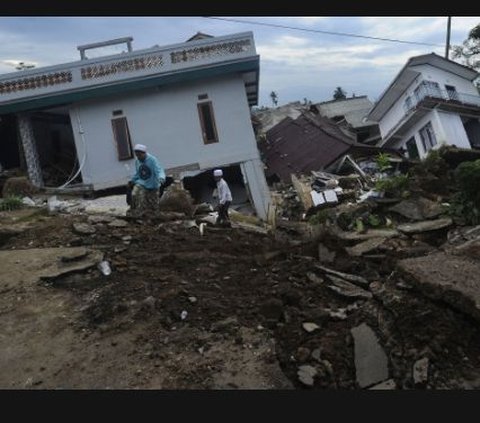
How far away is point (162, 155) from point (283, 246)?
9515mm

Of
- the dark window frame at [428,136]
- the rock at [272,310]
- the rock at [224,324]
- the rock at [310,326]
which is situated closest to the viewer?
the rock at [310,326]

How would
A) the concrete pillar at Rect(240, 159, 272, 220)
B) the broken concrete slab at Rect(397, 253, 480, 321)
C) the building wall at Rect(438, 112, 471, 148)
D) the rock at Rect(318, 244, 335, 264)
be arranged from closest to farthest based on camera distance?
the broken concrete slab at Rect(397, 253, 480, 321)
the rock at Rect(318, 244, 335, 264)
the concrete pillar at Rect(240, 159, 272, 220)
the building wall at Rect(438, 112, 471, 148)

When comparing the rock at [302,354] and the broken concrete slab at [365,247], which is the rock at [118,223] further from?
the rock at [302,354]

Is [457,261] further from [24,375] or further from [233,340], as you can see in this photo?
[24,375]

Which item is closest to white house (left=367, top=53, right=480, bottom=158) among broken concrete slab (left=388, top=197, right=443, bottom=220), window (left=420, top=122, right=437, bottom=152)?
window (left=420, top=122, right=437, bottom=152)

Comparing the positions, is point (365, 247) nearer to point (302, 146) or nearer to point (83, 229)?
point (83, 229)

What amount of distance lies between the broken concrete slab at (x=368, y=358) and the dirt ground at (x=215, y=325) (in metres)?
0.06

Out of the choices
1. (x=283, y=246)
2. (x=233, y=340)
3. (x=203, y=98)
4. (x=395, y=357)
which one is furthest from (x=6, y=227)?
(x=203, y=98)

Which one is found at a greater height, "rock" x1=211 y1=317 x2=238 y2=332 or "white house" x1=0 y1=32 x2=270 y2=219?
"white house" x1=0 y1=32 x2=270 y2=219

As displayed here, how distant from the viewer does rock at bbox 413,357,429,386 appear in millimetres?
4344

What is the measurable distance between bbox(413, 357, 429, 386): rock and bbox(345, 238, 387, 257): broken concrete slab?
3334 mm

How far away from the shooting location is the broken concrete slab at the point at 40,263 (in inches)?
286

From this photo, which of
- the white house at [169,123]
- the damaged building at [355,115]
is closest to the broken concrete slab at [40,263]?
the white house at [169,123]

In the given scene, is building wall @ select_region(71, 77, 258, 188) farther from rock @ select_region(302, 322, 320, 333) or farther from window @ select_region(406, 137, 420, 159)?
rock @ select_region(302, 322, 320, 333)
